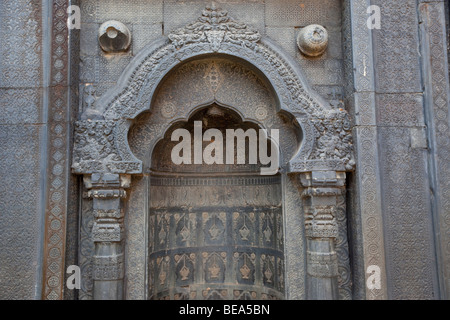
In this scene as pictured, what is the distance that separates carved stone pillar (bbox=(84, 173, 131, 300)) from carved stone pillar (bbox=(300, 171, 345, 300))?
7.12 ft

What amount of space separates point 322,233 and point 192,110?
216 cm

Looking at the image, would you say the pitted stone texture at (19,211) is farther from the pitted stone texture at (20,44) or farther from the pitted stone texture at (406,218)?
the pitted stone texture at (406,218)

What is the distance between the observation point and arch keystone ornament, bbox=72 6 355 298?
12.4 feet

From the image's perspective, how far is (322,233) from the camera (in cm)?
377

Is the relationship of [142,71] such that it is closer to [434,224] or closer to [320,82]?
[320,82]


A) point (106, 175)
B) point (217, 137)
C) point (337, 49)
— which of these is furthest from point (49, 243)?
point (337, 49)

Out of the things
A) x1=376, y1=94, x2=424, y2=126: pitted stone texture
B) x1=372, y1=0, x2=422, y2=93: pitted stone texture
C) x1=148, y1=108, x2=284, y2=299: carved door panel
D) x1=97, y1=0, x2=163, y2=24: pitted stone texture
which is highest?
x1=97, y1=0, x2=163, y2=24: pitted stone texture

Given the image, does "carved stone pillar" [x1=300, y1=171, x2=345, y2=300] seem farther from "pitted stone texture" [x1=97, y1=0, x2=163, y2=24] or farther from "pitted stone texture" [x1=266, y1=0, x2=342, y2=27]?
"pitted stone texture" [x1=97, y1=0, x2=163, y2=24]

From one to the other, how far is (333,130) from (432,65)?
138 centimetres

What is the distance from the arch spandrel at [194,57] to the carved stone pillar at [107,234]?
15 cm

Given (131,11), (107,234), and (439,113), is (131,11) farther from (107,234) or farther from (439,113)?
(439,113)

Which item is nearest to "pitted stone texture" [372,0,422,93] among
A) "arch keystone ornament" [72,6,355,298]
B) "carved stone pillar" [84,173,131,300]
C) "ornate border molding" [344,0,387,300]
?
"ornate border molding" [344,0,387,300]

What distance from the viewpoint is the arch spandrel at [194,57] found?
3792mm

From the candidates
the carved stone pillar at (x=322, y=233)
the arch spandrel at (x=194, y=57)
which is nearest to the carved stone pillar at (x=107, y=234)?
the arch spandrel at (x=194, y=57)
